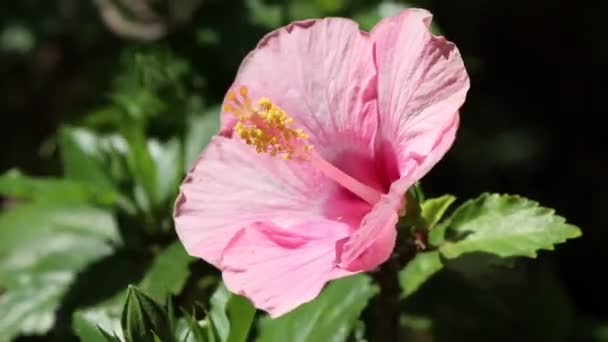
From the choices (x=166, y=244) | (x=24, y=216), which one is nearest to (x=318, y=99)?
(x=166, y=244)

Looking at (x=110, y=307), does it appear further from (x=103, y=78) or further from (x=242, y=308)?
(x=103, y=78)

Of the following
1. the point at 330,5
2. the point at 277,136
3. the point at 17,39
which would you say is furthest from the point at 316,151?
the point at 17,39

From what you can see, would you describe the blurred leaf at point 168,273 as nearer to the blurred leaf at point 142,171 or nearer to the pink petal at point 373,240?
the blurred leaf at point 142,171

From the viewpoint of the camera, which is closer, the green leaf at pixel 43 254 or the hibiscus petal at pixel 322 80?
the hibiscus petal at pixel 322 80

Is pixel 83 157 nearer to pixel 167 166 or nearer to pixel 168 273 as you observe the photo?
pixel 167 166

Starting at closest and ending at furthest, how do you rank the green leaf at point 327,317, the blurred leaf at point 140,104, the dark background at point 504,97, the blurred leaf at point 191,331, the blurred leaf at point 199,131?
the blurred leaf at point 191,331 → the green leaf at point 327,317 → the blurred leaf at point 199,131 → the blurred leaf at point 140,104 → the dark background at point 504,97

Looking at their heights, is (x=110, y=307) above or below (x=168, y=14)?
below

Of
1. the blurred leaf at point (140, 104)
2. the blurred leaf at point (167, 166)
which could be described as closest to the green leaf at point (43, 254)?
the blurred leaf at point (167, 166)
